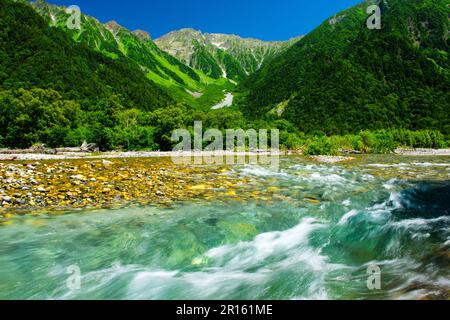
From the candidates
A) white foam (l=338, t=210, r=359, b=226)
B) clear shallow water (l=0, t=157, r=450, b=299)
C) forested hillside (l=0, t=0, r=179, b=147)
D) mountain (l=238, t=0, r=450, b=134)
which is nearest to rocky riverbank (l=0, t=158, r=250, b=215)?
clear shallow water (l=0, t=157, r=450, b=299)

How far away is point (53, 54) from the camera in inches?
6250

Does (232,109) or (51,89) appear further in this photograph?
(232,109)

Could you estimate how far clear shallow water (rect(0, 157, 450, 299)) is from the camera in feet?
21.1

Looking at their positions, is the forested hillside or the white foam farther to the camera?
the forested hillside

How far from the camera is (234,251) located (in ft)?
27.8

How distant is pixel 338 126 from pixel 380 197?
134 m

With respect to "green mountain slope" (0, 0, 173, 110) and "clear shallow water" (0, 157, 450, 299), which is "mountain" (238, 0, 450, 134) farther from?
"clear shallow water" (0, 157, 450, 299)

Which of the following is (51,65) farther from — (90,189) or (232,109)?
(90,189)

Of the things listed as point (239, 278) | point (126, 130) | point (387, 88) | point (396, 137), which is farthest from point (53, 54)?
point (239, 278)

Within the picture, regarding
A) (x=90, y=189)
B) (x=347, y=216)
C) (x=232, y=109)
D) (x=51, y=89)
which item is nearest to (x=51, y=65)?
(x=51, y=89)

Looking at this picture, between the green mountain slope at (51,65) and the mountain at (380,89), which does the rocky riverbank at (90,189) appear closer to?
the mountain at (380,89)

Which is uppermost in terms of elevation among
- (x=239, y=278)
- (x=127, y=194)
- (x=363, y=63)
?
(x=363, y=63)
